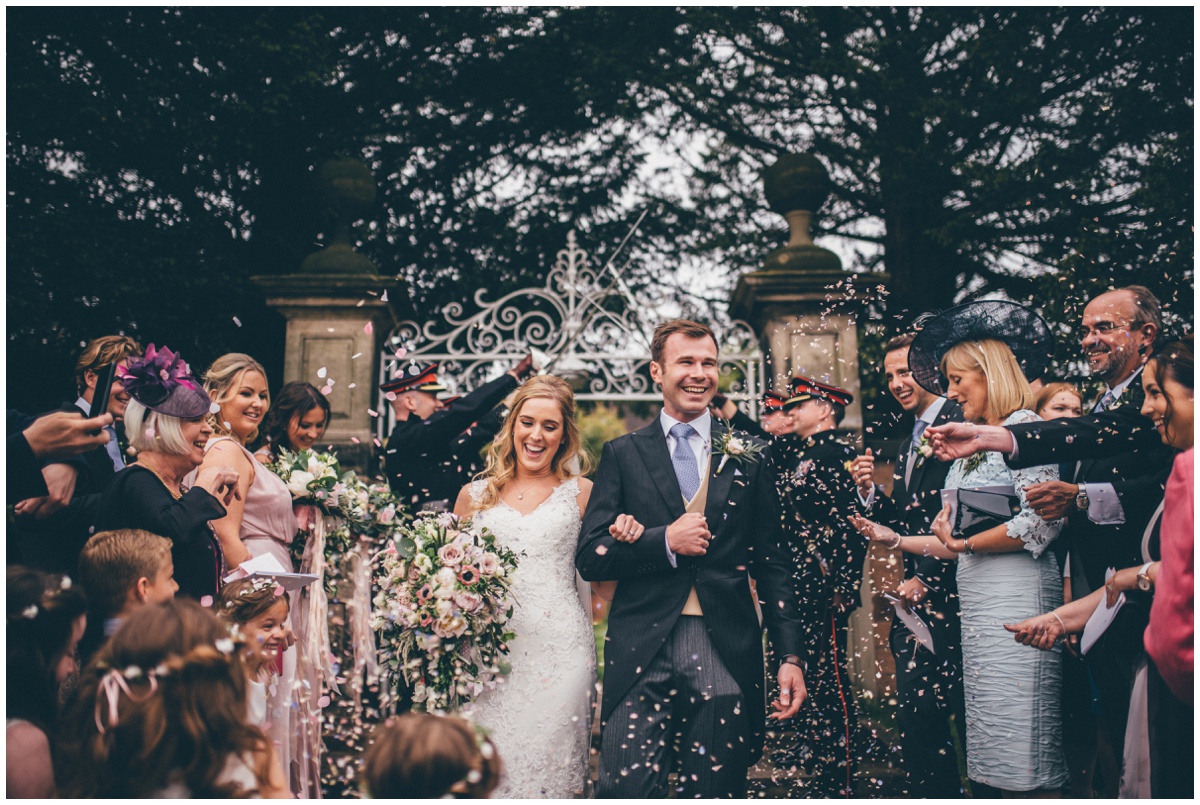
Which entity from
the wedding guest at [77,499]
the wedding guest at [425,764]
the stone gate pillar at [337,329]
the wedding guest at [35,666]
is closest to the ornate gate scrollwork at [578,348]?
the stone gate pillar at [337,329]

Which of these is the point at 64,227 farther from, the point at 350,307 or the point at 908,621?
the point at 908,621

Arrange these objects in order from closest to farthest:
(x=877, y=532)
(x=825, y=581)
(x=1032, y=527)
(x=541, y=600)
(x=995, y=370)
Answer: (x=1032, y=527) < (x=995, y=370) < (x=541, y=600) < (x=877, y=532) < (x=825, y=581)

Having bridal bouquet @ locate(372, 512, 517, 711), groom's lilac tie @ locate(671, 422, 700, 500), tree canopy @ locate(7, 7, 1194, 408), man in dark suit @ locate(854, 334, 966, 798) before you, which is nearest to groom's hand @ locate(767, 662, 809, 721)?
groom's lilac tie @ locate(671, 422, 700, 500)

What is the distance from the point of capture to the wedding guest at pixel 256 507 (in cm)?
405

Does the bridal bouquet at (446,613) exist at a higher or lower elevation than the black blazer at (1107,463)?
lower

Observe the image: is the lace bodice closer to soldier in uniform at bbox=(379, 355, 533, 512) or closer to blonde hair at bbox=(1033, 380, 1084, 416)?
blonde hair at bbox=(1033, 380, 1084, 416)

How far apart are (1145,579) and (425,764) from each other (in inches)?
98.3

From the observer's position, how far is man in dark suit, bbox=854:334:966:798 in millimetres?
3908

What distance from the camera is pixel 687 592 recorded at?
3.43 m

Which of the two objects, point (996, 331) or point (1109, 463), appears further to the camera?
point (996, 331)

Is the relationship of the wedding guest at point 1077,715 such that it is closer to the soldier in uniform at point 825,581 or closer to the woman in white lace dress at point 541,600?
the soldier in uniform at point 825,581

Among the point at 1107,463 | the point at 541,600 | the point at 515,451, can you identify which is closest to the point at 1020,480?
the point at 1107,463

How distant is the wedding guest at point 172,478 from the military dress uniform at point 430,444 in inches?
66.7

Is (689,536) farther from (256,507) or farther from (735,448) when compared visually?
(256,507)
